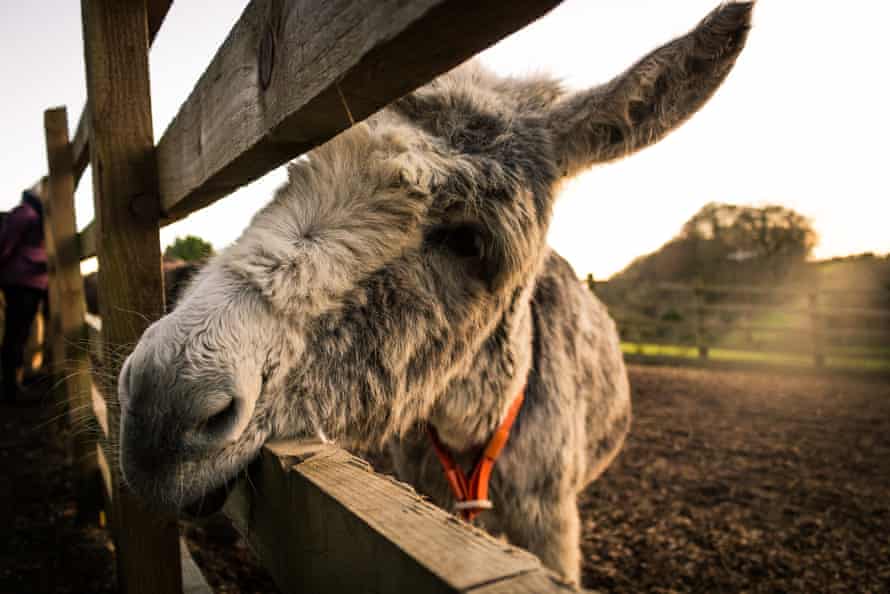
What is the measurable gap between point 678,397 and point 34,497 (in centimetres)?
936

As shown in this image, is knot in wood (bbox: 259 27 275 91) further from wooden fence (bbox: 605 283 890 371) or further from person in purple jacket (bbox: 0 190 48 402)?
wooden fence (bbox: 605 283 890 371)

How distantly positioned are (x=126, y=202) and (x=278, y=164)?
2.84 feet

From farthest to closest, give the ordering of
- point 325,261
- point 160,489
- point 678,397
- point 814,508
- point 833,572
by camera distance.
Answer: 1. point 678,397
2. point 814,508
3. point 833,572
4. point 325,261
5. point 160,489

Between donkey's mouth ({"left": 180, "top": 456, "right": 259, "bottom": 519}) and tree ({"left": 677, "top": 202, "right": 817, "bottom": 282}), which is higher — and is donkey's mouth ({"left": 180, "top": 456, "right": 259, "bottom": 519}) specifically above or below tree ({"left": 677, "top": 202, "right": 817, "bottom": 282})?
below

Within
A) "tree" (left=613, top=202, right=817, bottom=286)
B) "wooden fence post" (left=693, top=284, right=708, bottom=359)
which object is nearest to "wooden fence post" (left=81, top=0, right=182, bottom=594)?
"wooden fence post" (left=693, top=284, right=708, bottom=359)

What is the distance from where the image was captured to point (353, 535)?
2.32ft

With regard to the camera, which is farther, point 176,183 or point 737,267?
point 737,267

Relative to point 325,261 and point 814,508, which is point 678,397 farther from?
point 325,261

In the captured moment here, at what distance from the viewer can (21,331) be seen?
6.77m

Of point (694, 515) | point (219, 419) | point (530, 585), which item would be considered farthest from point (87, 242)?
point (694, 515)

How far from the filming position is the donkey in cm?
114

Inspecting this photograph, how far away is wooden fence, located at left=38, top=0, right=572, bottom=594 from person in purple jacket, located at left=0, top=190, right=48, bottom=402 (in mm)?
6058

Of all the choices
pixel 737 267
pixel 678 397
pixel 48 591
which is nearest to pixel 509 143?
pixel 48 591

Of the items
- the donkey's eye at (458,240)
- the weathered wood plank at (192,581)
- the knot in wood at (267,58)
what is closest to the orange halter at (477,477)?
the donkey's eye at (458,240)
